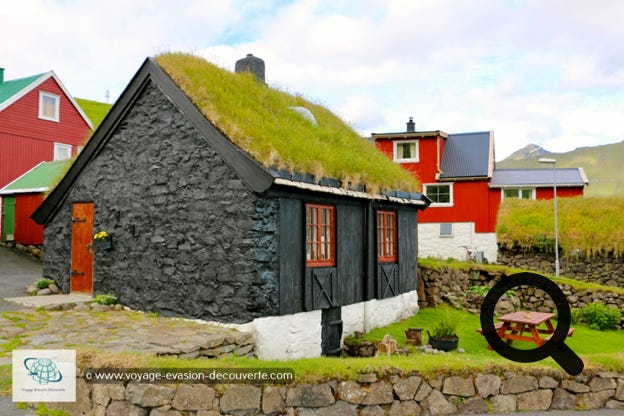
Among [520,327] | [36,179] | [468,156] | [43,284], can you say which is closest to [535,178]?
[468,156]

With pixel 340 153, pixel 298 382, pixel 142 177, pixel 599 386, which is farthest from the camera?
pixel 340 153

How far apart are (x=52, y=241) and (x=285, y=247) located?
692 cm

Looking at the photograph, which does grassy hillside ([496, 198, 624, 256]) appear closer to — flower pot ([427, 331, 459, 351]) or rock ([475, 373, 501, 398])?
flower pot ([427, 331, 459, 351])

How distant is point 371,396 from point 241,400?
62.7 inches

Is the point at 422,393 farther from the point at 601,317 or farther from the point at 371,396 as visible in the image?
the point at 601,317

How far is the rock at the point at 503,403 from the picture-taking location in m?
7.09

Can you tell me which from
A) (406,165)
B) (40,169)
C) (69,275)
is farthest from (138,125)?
(406,165)

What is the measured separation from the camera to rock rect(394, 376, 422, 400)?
683 centimetres

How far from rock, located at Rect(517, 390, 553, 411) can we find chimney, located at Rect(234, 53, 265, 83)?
1042cm

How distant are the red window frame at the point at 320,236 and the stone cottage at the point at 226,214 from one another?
0.12ft

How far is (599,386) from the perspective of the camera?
24.4 ft

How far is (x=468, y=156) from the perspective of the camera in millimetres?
29875

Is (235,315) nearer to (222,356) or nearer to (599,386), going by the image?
(222,356)

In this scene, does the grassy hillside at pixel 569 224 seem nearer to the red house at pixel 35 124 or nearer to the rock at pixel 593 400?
the rock at pixel 593 400
